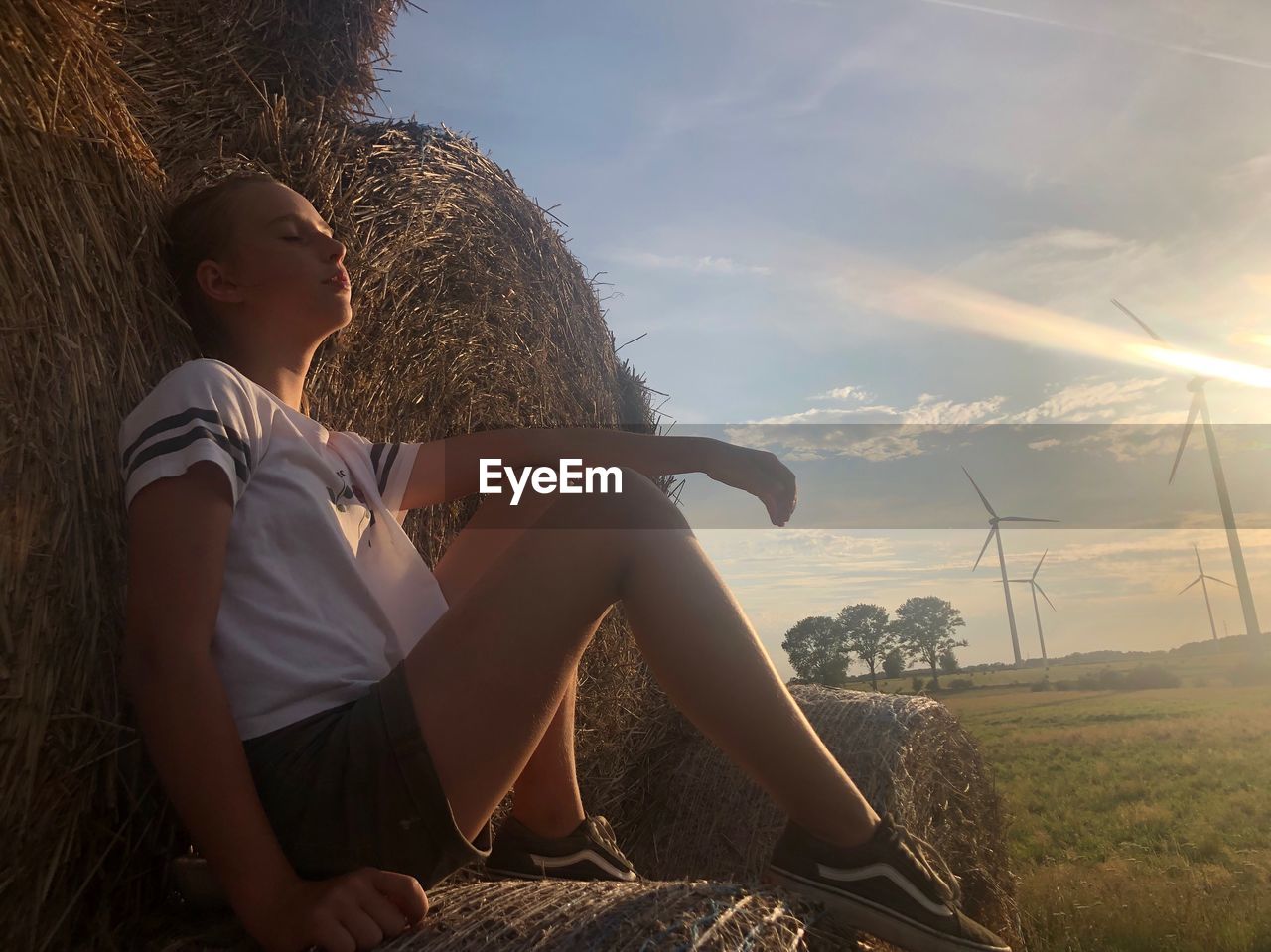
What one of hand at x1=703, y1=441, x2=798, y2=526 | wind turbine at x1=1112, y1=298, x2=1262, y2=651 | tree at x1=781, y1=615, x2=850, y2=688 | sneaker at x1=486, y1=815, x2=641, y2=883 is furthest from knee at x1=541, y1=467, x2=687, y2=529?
tree at x1=781, y1=615, x2=850, y2=688

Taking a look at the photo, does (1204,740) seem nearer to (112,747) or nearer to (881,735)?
(881,735)

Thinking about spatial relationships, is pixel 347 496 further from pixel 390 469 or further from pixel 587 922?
pixel 587 922

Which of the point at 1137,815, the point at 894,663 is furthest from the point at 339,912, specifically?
the point at 894,663

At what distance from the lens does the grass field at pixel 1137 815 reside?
124 inches

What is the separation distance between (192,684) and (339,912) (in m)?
0.33

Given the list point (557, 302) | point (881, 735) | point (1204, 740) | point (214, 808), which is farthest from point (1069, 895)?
point (1204, 740)

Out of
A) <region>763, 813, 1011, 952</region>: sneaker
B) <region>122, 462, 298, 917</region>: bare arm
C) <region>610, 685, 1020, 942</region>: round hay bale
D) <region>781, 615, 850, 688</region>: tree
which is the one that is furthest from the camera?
<region>781, 615, 850, 688</region>: tree

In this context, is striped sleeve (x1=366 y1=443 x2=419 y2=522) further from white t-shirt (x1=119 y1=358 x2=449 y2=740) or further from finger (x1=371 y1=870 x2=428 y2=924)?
finger (x1=371 y1=870 x2=428 y2=924)

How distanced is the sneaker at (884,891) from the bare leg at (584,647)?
0.03m

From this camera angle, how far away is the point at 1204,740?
12.5m

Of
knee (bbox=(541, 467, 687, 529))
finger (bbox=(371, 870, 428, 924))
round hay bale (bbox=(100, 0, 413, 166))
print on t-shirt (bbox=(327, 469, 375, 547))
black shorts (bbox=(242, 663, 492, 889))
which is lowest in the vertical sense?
finger (bbox=(371, 870, 428, 924))

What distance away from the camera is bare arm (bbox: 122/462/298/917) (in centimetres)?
113

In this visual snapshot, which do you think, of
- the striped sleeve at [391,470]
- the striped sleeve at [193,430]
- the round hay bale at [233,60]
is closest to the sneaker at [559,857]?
the striped sleeve at [391,470]

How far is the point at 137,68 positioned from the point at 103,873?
1.46 meters
